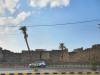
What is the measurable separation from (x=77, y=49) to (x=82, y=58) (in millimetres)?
4832

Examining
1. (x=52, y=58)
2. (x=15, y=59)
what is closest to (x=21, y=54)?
(x=15, y=59)

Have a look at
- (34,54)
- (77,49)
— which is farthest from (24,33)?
(77,49)

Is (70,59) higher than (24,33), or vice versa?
(24,33)

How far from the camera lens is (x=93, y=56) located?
307ft

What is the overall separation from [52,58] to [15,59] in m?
10.5

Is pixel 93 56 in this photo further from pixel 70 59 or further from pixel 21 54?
Result: pixel 21 54

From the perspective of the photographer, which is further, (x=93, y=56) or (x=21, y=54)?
(x=21, y=54)

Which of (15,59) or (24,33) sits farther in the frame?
(15,59)

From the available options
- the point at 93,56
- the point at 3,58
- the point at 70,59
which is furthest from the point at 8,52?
the point at 93,56

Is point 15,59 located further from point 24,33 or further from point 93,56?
point 93,56

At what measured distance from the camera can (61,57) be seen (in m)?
98.8

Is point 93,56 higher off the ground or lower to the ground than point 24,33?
lower

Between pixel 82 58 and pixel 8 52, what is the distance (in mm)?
21521

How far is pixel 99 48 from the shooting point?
301 feet
